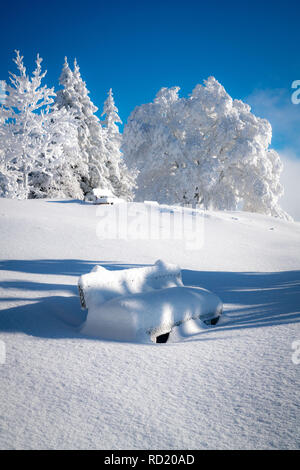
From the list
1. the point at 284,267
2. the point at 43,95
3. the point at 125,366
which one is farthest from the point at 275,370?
the point at 43,95

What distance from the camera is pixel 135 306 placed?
10.6ft

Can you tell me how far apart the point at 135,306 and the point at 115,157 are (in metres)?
24.1

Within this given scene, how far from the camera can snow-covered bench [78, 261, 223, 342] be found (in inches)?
125

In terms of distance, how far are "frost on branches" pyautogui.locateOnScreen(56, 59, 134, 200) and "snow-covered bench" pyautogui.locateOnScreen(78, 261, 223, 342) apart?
61.7 ft

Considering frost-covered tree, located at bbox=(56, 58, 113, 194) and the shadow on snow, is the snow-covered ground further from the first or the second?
frost-covered tree, located at bbox=(56, 58, 113, 194)

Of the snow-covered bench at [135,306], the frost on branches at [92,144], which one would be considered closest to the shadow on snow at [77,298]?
the snow-covered bench at [135,306]

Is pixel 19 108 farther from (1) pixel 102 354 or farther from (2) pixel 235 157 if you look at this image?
(1) pixel 102 354

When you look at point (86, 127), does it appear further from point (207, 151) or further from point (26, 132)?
point (207, 151)

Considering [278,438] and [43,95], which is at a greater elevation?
[43,95]

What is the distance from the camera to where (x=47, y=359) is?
2527 mm

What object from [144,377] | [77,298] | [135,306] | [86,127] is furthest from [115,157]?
[144,377]

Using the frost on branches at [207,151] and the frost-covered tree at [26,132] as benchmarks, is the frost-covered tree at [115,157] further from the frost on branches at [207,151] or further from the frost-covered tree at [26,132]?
the frost-covered tree at [26,132]
